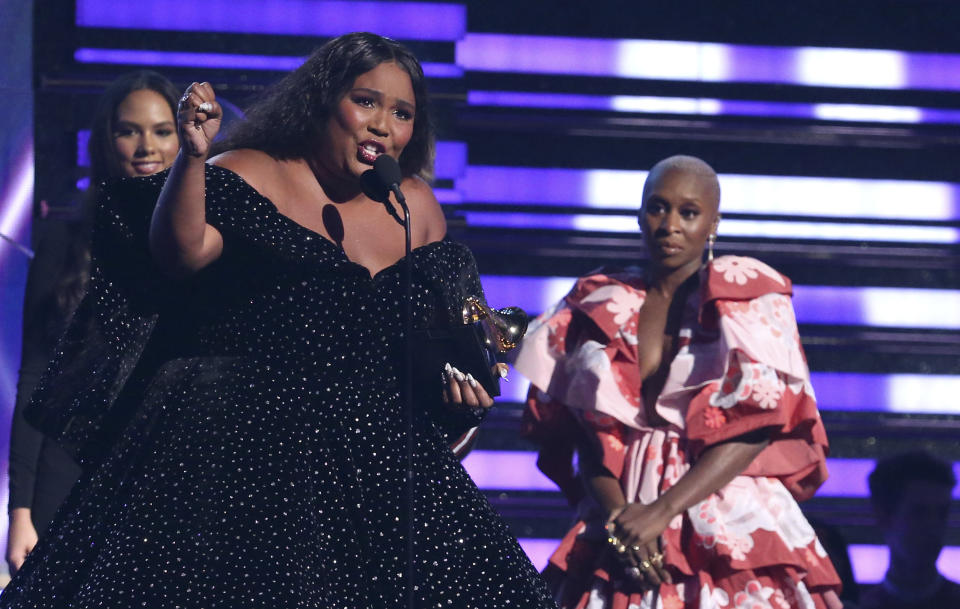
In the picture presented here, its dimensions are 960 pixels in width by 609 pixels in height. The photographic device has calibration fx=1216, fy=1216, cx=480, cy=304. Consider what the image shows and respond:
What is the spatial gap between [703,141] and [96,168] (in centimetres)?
196

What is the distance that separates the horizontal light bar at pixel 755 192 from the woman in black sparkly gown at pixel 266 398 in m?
1.67

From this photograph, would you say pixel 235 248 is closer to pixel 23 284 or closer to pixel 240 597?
pixel 240 597

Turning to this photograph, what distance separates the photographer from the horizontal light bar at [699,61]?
392 centimetres

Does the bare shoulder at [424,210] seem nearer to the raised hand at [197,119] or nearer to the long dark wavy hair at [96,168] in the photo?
the raised hand at [197,119]

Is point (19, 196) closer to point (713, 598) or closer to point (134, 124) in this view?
point (134, 124)

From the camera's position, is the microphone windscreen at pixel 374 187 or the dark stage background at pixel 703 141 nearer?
the microphone windscreen at pixel 374 187

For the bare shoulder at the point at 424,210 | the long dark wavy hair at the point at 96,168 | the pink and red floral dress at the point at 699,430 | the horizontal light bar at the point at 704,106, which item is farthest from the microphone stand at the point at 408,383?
the horizontal light bar at the point at 704,106

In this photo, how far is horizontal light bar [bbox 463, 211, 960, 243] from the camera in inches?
151

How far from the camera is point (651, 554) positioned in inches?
106

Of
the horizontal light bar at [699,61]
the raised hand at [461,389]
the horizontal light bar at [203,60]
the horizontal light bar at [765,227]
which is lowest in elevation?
the raised hand at [461,389]

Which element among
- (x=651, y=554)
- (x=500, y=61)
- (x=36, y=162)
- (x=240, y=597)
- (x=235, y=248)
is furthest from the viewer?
(x=500, y=61)

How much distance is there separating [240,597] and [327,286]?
529 mm

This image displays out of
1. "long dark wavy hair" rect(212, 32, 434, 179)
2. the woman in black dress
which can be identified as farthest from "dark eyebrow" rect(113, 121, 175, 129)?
"long dark wavy hair" rect(212, 32, 434, 179)

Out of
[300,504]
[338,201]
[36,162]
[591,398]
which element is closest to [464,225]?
[591,398]
